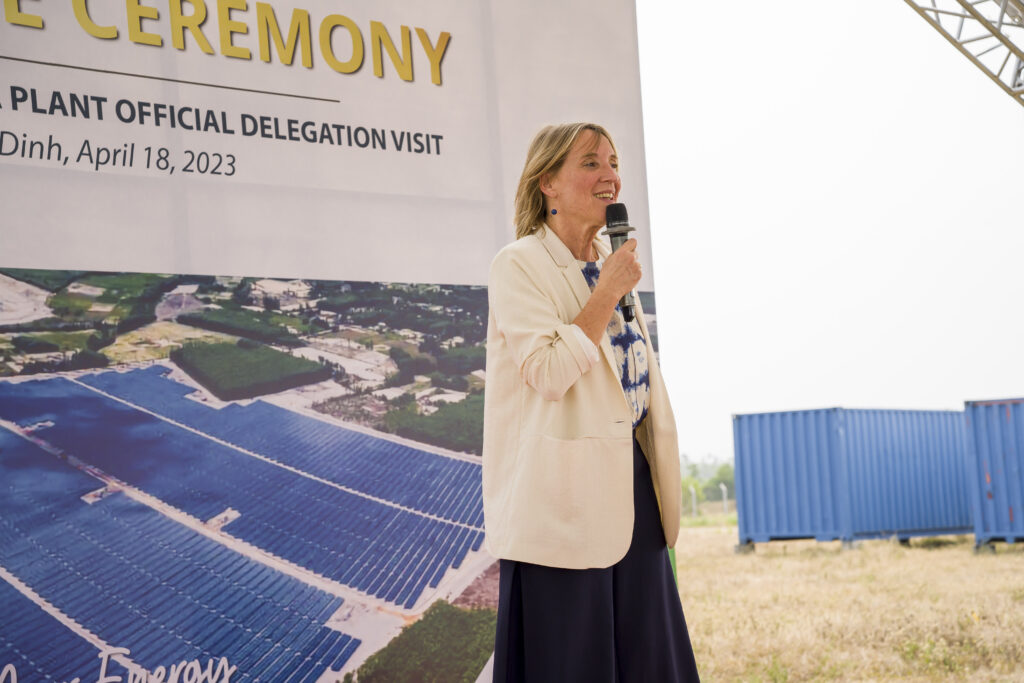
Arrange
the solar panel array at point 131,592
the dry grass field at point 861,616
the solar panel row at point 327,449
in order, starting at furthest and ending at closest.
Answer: the dry grass field at point 861,616 < the solar panel row at point 327,449 < the solar panel array at point 131,592

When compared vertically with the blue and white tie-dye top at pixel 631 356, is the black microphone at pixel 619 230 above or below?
above

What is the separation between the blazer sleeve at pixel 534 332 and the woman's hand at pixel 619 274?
0.41ft

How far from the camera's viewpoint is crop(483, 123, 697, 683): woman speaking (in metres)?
2.02

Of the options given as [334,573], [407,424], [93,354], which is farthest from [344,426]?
[93,354]

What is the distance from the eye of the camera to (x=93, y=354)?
3203 mm

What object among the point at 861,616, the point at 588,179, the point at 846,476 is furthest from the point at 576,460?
the point at 846,476

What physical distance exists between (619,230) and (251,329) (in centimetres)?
177

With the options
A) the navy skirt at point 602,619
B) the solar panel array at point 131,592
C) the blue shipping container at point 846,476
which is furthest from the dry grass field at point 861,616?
the navy skirt at point 602,619

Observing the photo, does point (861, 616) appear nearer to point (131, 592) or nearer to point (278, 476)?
point (278, 476)

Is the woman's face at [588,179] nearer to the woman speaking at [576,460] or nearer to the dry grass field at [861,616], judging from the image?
the woman speaking at [576,460]

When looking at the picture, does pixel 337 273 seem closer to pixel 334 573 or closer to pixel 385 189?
pixel 385 189

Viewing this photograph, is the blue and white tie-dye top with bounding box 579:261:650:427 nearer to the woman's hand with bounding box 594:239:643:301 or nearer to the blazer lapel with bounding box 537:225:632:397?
the blazer lapel with bounding box 537:225:632:397

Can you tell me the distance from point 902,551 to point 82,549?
13.3 metres

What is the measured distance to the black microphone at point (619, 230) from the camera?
2.20m
